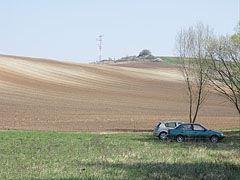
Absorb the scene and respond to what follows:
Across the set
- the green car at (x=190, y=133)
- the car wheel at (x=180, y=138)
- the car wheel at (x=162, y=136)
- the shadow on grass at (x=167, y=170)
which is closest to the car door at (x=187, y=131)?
the green car at (x=190, y=133)

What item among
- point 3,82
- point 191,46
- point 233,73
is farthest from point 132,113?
point 3,82

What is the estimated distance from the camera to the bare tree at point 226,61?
28797 mm

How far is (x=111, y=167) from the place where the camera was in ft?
37.7

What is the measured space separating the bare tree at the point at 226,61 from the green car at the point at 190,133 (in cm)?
422

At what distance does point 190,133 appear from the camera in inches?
1016

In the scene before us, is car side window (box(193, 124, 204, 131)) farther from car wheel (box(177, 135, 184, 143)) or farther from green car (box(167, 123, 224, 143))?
car wheel (box(177, 135, 184, 143))

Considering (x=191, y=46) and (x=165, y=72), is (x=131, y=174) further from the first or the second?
(x=165, y=72)

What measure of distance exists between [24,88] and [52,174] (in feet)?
162

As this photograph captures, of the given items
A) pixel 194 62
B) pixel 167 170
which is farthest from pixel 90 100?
pixel 167 170

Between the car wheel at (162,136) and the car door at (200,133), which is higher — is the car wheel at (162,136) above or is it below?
below

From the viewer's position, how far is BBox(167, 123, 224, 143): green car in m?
25.7

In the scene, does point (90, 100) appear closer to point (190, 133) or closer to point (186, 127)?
point (186, 127)

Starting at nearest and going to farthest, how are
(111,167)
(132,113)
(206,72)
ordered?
(111,167) → (206,72) → (132,113)

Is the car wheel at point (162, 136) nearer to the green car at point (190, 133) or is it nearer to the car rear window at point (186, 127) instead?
the green car at point (190, 133)
